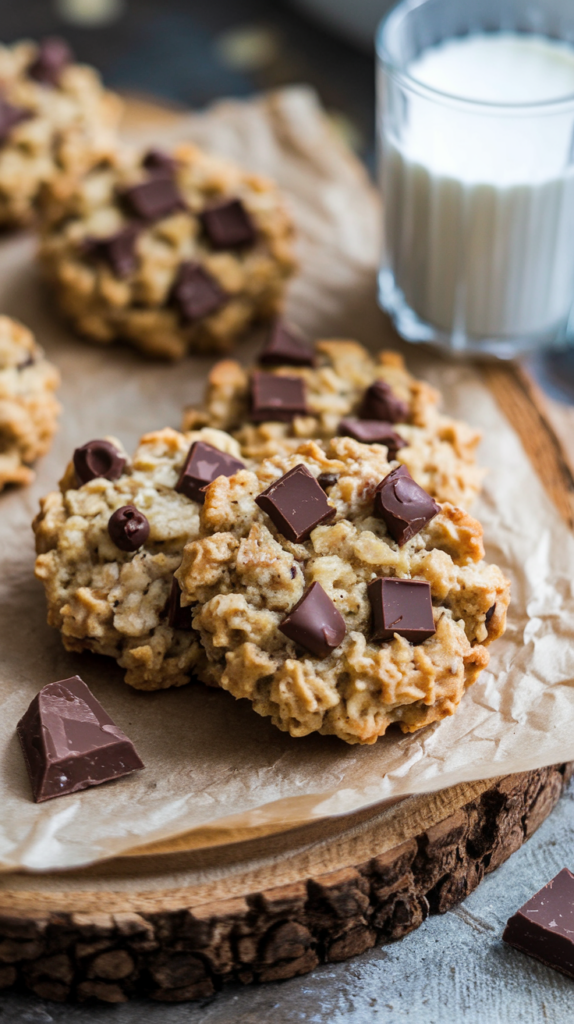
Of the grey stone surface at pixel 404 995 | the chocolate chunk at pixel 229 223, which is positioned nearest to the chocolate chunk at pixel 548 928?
the grey stone surface at pixel 404 995

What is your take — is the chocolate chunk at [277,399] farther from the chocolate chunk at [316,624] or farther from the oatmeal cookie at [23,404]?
the chocolate chunk at [316,624]

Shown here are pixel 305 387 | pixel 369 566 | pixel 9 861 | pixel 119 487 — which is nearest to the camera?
pixel 9 861

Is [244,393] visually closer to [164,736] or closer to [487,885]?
[164,736]

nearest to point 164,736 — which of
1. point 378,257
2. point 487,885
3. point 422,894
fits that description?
point 422,894

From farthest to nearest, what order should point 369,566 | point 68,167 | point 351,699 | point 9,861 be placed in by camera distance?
point 68,167, point 369,566, point 351,699, point 9,861

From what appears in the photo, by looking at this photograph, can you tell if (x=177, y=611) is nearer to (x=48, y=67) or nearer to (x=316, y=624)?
(x=316, y=624)
